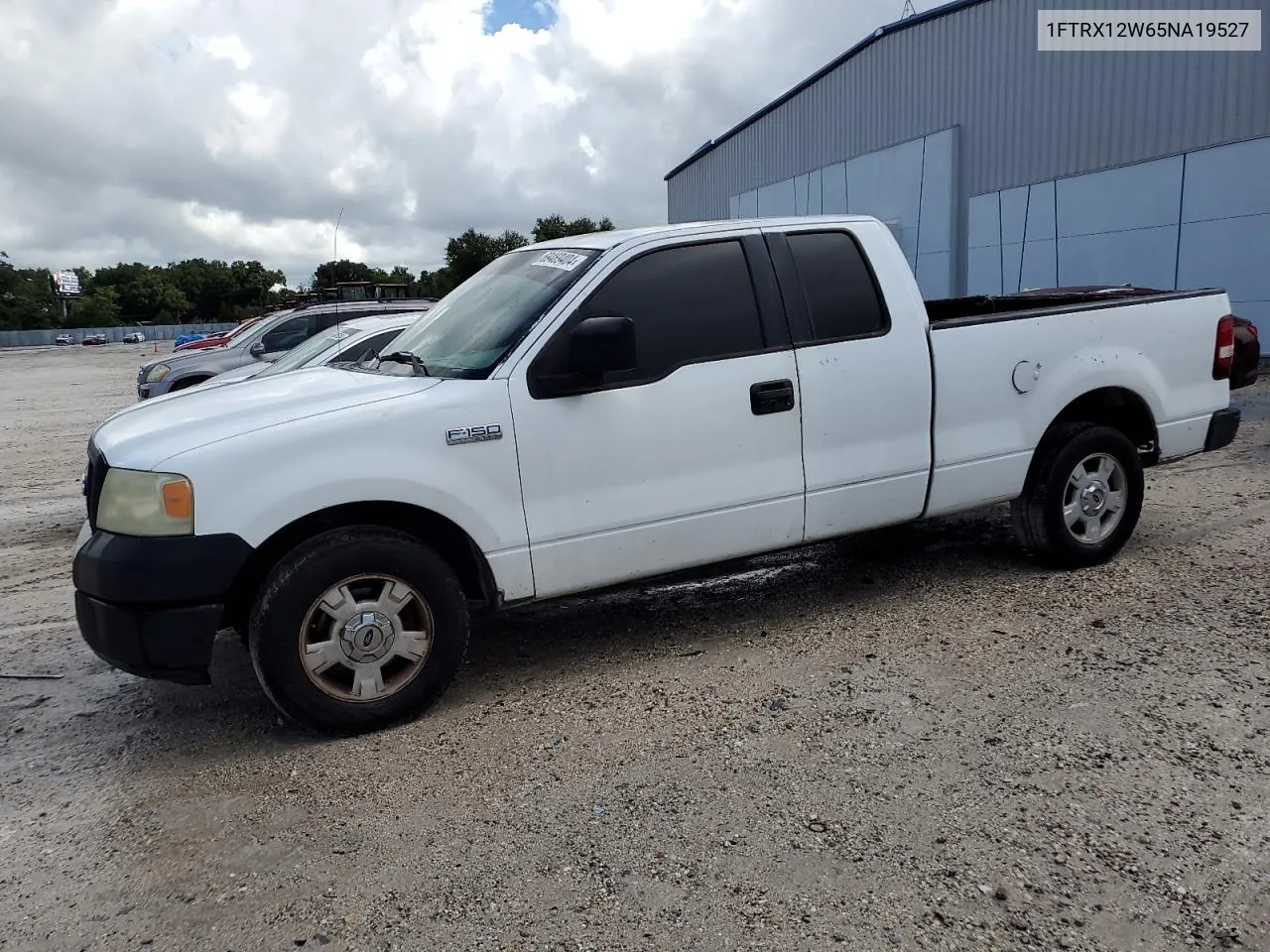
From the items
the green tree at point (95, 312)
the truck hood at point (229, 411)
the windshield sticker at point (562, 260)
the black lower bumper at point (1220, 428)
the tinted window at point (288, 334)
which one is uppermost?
the windshield sticker at point (562, 260)

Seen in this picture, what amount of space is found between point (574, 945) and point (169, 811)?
1.67 meters

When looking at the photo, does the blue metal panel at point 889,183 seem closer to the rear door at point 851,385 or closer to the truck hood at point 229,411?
the rear door at point 851,385

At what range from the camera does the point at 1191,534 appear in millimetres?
6125

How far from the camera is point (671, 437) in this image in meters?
4.30

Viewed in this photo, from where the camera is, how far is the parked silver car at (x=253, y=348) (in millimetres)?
12688

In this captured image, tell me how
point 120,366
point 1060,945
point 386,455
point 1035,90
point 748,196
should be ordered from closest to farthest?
1. point 1060,945
2. point 386,455
3. point 1035,90
4. point 748,196
5. point 120,366

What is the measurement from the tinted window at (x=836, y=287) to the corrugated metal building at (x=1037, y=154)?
13.5 m

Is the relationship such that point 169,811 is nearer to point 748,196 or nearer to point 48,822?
point 48,822

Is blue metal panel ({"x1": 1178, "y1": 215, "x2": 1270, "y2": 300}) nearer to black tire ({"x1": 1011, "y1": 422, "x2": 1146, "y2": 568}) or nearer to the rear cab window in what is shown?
black tire ({"x1": 1011, "y1": 422, "x2": 1146, "y2": 568})

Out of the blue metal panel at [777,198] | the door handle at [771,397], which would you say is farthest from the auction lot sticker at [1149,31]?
the door handle at [771,397]

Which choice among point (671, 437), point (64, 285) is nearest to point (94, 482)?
point (671, 437)

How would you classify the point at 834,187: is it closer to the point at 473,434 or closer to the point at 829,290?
the point at 829,290

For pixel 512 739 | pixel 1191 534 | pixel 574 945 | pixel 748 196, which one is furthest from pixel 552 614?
pixel 748 196

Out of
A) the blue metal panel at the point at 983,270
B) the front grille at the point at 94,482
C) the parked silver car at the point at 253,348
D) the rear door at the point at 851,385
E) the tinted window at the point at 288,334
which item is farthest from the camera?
the blue metal panel at the point at 983,270
